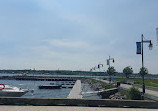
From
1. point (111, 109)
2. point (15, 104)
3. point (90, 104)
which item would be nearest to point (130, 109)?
point (111, 109)

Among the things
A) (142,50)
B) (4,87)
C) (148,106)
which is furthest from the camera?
(4,87)

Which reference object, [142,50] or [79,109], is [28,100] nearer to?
[79,109]

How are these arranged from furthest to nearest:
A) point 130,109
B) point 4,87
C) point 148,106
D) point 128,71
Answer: point 128,71, point 4,87, point 148,106, point 130,109

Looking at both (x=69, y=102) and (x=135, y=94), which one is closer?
(x=69, y=102)

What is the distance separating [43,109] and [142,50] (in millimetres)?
15430

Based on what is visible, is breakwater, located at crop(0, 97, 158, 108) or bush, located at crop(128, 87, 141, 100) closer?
breakwater, located at crop(0, 97, 158, 108)

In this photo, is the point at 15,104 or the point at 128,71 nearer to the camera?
the point at 15,104

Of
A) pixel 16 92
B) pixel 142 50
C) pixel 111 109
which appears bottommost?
pixel 16 92

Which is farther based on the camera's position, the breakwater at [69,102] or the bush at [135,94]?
the bush at [135,94]

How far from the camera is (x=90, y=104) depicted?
15.7 m

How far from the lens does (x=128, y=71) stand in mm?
130750

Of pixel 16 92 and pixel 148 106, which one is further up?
pixel 148 106

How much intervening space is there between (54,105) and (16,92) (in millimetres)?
33682

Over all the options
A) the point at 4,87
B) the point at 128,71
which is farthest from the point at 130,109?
the point at 128,71
